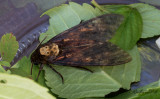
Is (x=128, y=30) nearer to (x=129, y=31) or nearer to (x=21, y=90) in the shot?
(x=129, y=31)

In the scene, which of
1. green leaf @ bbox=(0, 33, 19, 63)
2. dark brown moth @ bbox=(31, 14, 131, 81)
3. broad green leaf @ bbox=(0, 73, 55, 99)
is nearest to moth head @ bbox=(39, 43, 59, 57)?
dark brown moth @ bbox=(31, 14, 131, 81)

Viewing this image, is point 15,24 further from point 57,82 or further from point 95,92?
point 95,92

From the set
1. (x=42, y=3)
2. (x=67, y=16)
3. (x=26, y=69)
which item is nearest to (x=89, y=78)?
(x=26, y=69)

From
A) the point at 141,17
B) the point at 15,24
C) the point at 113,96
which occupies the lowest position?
the point at 113,96

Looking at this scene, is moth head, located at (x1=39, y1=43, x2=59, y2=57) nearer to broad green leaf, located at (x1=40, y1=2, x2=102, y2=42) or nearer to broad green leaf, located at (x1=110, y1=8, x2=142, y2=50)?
broad green leaf, located at (x1=40, y1=2, x2=102, y2=42)

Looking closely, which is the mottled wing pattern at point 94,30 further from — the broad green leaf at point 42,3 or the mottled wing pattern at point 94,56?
the broad green leaf at point 42,3

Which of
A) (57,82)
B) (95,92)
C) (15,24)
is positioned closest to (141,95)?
(95,92)

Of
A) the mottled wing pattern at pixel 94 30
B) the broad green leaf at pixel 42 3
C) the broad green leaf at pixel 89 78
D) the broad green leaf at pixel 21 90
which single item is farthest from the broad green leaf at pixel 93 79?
the broad green leaf at pixel 42 3
